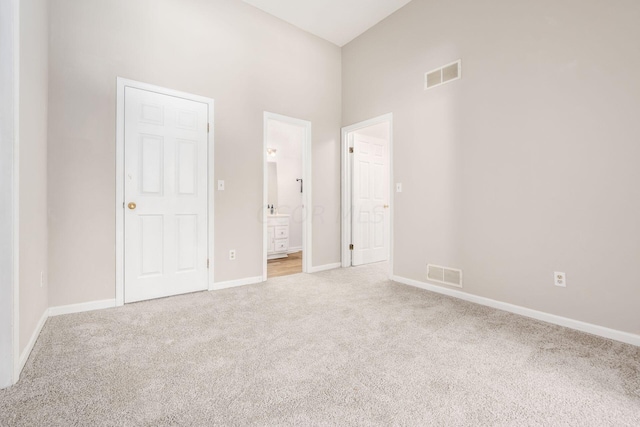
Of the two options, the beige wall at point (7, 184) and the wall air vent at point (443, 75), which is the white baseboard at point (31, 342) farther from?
the wall air vent at point (443, 75)

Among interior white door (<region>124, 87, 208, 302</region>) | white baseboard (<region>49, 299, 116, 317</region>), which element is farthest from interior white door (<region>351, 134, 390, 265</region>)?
white baseboard (<region>49, 299, 116, 317</region>)

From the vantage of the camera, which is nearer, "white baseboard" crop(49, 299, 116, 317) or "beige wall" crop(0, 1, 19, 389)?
"beige wall" crop(0, 1, 19, 389)

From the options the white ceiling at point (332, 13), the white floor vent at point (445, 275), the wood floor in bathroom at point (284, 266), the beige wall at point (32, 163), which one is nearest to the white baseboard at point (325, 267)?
the wood floor in bathroom at point (284, 266)

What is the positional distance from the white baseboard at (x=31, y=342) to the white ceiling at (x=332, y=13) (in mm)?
3740

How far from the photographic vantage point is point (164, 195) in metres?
2.95

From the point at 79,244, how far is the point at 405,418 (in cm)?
283

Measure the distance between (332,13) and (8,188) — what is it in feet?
12.0

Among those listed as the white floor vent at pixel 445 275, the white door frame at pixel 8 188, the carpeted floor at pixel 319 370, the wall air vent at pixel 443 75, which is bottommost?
the carpeted floor at pixel 319 370

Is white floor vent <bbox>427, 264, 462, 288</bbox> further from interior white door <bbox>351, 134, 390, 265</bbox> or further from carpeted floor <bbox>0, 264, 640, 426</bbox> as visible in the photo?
interior white door <bbox>351, 134, 390, 265</bbox>

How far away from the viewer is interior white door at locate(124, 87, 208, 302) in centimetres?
278

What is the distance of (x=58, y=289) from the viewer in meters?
2.48

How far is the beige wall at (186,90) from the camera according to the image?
2488mm

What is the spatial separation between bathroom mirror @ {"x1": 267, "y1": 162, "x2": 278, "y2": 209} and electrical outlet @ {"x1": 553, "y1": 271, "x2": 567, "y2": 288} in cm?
486

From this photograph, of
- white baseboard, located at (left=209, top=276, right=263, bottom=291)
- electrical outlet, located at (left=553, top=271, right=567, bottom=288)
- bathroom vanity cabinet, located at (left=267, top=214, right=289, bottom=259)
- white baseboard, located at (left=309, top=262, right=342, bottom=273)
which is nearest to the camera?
electrical outlet, located at (left=553, top=271, right=567, bottom=288)
